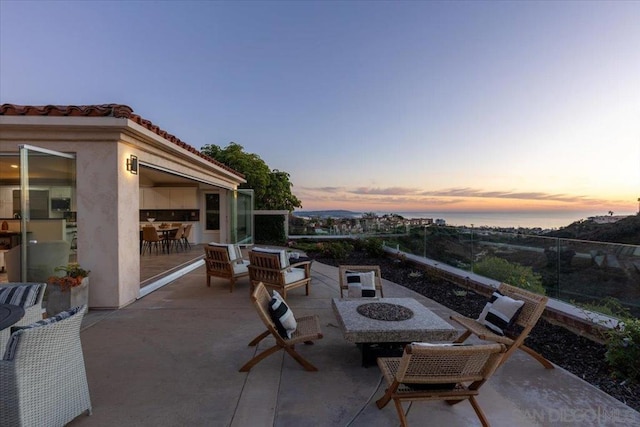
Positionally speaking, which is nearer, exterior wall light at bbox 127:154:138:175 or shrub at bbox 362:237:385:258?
exterior wall light at bbox 127:154:138:175

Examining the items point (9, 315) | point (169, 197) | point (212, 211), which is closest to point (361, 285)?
point (9, 315)

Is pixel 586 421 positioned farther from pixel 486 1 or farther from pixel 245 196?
pixel 245 196

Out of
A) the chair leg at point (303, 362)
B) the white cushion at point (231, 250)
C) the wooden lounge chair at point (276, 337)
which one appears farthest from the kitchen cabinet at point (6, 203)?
the chair leg at point (303, 362)

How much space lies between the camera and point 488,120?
1030 centimetres

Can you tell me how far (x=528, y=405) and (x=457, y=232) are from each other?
5.08 metres

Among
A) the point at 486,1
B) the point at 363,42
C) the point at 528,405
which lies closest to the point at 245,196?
the point at 363,42

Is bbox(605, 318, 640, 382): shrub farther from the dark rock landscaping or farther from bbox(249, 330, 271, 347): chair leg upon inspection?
bbox(249, 330, 271, 347): chair leg

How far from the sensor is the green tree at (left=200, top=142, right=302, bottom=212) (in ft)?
67.4

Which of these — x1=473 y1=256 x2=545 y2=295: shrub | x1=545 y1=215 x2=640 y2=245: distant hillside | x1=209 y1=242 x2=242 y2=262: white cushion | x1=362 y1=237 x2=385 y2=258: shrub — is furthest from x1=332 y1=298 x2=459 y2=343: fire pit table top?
x1=545 y1=215 x2=640 y2=245: distant hillside

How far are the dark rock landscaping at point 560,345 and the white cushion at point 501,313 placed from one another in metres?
0.75

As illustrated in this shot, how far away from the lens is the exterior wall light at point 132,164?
16.8 feet

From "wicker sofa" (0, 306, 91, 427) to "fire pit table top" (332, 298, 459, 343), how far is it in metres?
2.03

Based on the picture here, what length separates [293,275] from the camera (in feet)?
18.6

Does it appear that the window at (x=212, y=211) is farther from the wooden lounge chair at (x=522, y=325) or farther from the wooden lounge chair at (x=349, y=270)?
the wooden lounge chair at (x=522, y=325)
